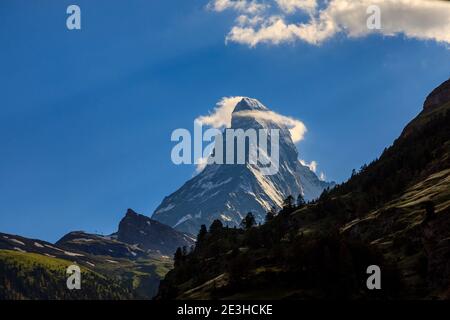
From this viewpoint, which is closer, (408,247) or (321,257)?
(321,257)

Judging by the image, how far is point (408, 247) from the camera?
144 meters

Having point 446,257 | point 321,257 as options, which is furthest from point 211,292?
point 446,257

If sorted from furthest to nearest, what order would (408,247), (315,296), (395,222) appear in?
(395,222)
(408,247)
(315,296)
